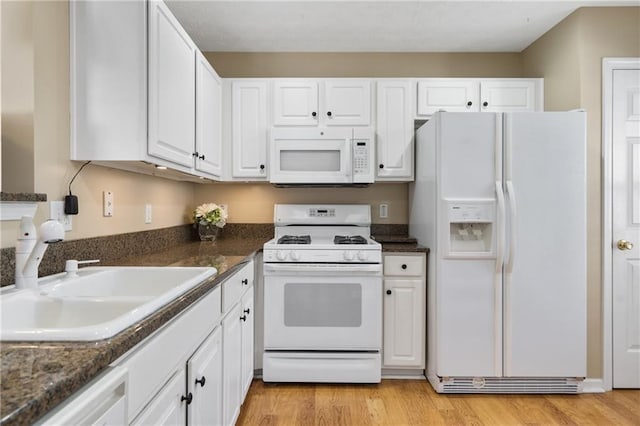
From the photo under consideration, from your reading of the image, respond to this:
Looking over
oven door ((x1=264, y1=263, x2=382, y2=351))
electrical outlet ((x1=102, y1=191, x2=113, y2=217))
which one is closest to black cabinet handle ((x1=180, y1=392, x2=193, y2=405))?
electrical outlet ((x1=102, y1=191, x2=113, y2=217))

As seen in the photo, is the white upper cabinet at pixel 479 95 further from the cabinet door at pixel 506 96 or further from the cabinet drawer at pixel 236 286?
the cabinet drawer at pixel 236 286

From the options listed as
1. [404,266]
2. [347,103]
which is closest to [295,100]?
[347,103]

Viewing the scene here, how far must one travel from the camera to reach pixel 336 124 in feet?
8.94

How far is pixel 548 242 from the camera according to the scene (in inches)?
87.0

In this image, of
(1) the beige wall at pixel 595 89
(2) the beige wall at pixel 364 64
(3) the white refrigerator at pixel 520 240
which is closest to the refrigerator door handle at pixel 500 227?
(3) the white refrigerator at pixel 520 240

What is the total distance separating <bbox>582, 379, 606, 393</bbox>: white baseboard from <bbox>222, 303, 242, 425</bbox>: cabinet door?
216 cm

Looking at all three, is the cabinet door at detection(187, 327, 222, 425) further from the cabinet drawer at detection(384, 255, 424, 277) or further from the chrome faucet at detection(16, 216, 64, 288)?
the cabinet drawer at detection(384, 255, 424, 277)

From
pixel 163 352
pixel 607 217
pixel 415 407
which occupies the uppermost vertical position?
pixel 607 217

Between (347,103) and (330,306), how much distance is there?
148cm

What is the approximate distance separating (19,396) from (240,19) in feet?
8.30

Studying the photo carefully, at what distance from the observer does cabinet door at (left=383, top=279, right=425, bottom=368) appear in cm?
241

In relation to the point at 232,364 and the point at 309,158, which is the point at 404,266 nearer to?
the point at 309,158

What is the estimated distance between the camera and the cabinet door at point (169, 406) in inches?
Answer: 34.9

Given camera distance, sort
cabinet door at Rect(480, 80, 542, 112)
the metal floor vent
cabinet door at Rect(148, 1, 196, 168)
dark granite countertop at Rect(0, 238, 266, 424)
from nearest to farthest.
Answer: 1. dark granite countertop at Rect(0, 238, 266, 424)
2. cabinet door at Rect(148, 1, 196, 168)
3. the metal floor vent
4. cabinet door at Rect(480, 80, 542, 112)
